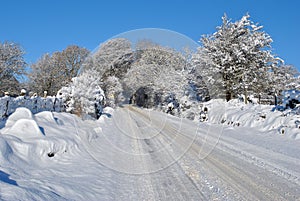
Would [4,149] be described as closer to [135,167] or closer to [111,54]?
[135,167]

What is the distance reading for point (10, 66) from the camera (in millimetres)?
27031

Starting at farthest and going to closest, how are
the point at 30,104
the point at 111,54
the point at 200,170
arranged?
1. the point at 30,104
2. the point at 111,54
3. the point at 200,170

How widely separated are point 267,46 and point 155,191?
21370 mm

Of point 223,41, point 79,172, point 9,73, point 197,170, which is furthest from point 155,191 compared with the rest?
point 9,73

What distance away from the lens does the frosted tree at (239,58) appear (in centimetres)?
2109

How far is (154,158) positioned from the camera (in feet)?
23.0

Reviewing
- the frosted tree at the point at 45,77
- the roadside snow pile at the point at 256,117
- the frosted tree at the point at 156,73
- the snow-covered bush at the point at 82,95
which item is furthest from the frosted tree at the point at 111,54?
the frosted tree at the point at 45,77

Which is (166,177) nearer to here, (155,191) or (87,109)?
(155,191)

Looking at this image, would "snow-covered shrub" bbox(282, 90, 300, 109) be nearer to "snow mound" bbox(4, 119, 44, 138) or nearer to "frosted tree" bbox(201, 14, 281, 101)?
"frosted tree" bbox(201, 14, 281, 101)

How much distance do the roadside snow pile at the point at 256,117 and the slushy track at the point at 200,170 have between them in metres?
3.18

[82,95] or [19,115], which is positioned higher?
[82,95]

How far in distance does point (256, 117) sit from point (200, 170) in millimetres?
10677

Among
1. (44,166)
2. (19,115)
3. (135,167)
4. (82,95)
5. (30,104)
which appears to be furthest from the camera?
(82,95)

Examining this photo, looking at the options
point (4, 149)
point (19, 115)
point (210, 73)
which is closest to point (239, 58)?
point (210, 73)
